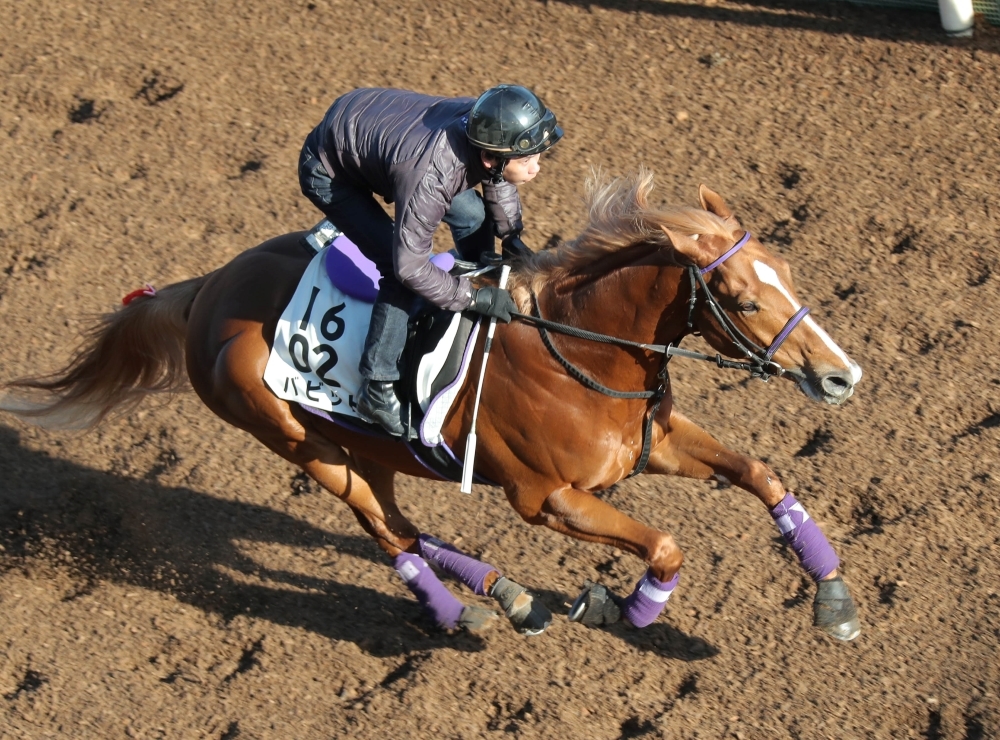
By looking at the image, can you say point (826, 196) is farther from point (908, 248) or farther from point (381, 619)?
point (381, 619)

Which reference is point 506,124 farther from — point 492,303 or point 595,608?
point 595,608

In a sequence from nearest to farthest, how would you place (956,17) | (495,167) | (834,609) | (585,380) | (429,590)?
(495,167)
(585,380)
(834,609)
(429,590)
(956,17)

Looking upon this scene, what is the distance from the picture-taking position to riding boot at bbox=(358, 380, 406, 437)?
4.50m

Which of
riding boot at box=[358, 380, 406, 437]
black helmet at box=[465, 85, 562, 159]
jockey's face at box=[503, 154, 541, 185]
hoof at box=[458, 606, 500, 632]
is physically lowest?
hoof at box=[458, 606, 500, 632]

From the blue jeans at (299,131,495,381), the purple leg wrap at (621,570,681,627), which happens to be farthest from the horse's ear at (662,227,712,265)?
the purple leg wrap at (621,570,681,627)

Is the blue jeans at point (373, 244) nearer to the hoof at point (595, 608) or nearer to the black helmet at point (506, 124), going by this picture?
the black helmet at point (506, 124)

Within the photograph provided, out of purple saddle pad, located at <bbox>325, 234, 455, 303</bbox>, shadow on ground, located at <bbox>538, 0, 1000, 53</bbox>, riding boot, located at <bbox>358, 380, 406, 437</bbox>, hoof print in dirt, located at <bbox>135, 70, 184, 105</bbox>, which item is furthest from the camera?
hoof print in dirt, located at <bbox>135, 70, 184, 105</bbox>

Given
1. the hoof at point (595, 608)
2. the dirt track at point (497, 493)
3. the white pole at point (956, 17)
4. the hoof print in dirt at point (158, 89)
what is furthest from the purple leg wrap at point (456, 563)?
the white pole at point (956, 17)

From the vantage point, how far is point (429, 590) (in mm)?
5156

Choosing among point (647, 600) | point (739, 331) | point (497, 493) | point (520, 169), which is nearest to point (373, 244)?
point (520, 169)

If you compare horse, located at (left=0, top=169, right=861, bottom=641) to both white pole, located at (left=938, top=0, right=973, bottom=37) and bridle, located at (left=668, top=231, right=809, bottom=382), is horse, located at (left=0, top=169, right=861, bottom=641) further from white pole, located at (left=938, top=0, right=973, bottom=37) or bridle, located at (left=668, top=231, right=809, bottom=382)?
white pole, located at (left=938, top=0, right=973, bottom=37)

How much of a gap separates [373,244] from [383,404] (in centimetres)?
62

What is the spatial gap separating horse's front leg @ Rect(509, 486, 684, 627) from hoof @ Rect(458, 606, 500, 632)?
73 cm

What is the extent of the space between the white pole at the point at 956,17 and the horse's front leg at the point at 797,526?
456cm
